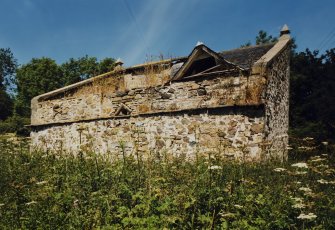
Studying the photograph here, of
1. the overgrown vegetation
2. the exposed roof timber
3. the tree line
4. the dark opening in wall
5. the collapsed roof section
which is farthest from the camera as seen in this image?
the tree line

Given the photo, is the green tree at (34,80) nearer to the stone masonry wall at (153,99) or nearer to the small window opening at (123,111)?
the stone masonry wall at (153,99)

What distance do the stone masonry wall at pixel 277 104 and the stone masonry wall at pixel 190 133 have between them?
24.3 inches

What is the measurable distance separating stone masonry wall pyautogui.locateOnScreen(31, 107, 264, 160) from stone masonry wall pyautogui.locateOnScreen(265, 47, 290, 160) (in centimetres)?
62

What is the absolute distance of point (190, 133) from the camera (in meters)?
9.99

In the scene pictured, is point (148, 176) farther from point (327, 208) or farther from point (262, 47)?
point (262, 47)

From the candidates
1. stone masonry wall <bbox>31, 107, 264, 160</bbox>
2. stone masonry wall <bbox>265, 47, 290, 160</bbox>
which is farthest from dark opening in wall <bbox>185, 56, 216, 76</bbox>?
stone masonry wall <bbox>265, 47, 290, 160</bbox>

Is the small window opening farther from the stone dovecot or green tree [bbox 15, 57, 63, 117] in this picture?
→ green tree [bbox 15, 57, 63, 117]

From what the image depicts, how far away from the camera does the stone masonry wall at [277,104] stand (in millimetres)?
9405

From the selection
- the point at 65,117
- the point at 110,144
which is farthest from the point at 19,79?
the point at 110,144

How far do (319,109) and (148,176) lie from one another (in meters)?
21.8

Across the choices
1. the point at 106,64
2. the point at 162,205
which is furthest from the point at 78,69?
the point at 162,205

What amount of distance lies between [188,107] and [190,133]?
937 mm

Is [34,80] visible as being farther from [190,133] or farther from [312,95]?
[190,133]

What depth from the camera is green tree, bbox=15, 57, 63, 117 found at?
41375mm
